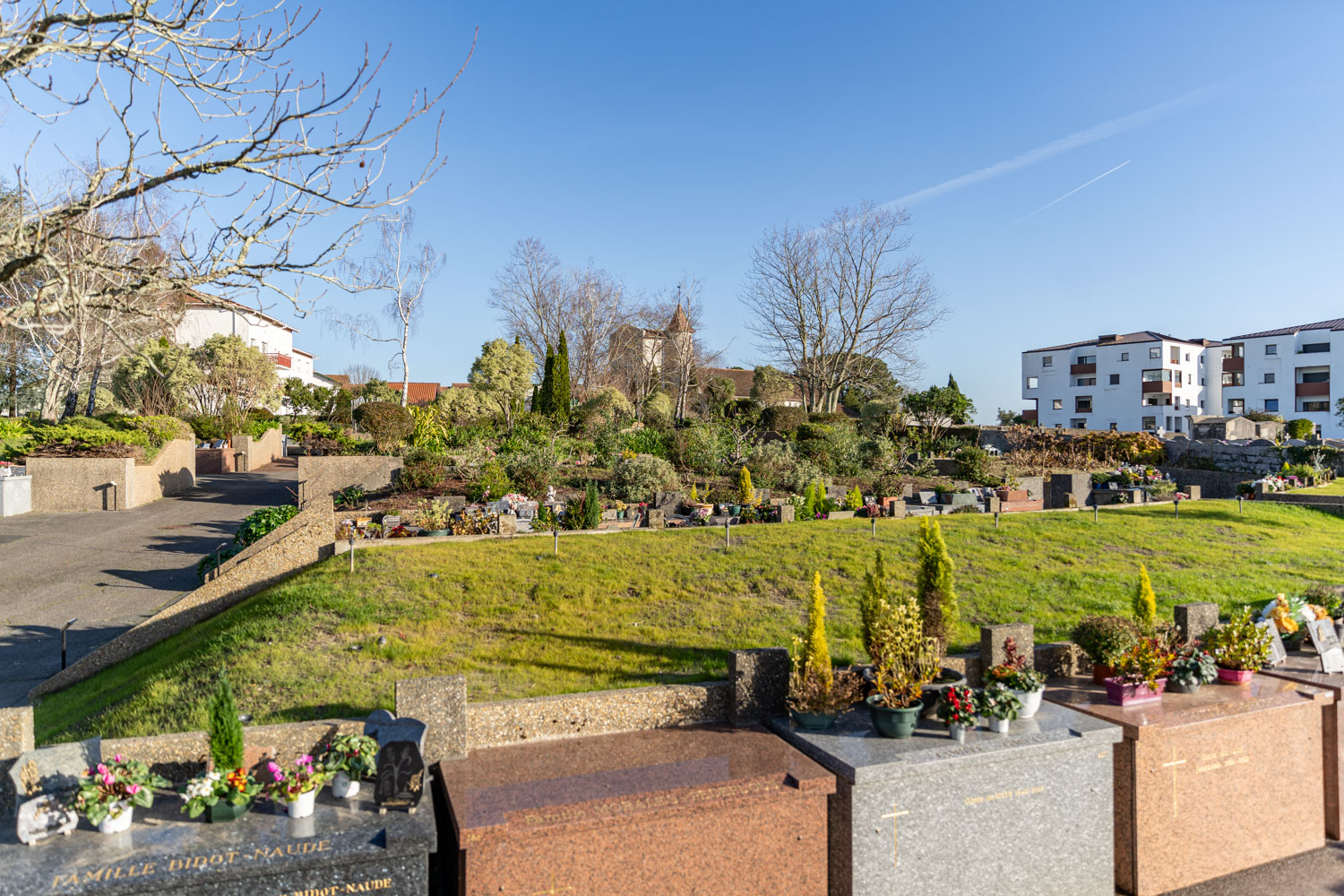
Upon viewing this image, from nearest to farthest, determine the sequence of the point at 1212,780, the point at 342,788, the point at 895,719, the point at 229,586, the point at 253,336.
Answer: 1. the point at 342,788
2. the point at 895,719
3. the point at 1212,780
4. the point at 229,586
5. the point at 253,336

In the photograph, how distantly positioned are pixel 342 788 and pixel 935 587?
547cm

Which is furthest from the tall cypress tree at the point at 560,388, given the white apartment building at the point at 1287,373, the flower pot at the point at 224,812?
the white apartment building at the point at 1287,373

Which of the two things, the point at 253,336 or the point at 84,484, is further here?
the point at 253,336

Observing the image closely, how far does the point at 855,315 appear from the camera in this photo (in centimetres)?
3809

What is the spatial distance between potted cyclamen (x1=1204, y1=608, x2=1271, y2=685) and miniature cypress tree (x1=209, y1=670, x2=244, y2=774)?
802 centimetres

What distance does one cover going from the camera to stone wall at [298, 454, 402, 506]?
59.2 ft

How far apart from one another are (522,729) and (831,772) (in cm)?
230

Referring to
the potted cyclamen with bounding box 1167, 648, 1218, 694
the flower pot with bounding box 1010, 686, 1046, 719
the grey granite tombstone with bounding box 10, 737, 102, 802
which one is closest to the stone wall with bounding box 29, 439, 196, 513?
the grey granite tombstone with bounding box 10, 737, 102, 802

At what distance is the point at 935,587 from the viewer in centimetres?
735

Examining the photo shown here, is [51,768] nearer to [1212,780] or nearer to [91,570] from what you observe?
[1212,780]

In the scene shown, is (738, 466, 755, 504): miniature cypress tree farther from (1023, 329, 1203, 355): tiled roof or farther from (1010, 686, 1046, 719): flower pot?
(1023, 329, 1203, 355): tiled roof

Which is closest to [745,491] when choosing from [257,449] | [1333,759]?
[1333,759]

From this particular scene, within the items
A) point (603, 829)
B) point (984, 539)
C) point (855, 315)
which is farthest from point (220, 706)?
point (855, 315)

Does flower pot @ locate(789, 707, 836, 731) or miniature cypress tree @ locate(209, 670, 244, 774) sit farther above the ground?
miniature cypress tree @ locate(209, 670, 244, 774)
